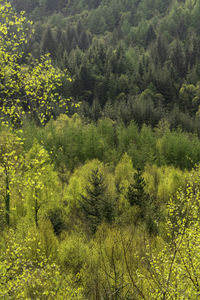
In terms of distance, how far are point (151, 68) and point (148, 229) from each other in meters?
88.9

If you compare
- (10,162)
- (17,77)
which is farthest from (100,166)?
(10,162)

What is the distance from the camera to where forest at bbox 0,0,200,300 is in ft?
25.5

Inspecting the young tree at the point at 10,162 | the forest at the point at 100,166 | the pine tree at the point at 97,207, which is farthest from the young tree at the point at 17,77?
the pine tree at the point at 97,207

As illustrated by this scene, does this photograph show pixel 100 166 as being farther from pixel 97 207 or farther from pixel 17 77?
pixel 17 77

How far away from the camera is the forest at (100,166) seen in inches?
306

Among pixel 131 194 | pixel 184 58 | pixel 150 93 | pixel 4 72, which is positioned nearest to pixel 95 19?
pixel 184 58

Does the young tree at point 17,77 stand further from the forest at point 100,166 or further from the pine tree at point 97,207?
the pine tree at point 97,207

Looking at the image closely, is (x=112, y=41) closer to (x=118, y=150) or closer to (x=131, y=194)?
(x=118, y=150)

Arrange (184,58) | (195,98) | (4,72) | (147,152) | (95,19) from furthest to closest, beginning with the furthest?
(95,19)
(184,58)
(195,98)
(147,152)
(4,72)

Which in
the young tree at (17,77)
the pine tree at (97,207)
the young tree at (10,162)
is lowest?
the pine tree at (97,207)

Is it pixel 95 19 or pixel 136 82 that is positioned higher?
pixel 95 19

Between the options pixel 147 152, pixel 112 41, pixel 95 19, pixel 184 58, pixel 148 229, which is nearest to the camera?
pixel 148 229

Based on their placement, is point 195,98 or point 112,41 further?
point 112,41

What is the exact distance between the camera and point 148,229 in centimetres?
2523
